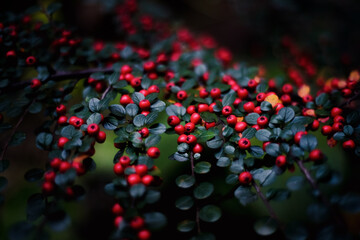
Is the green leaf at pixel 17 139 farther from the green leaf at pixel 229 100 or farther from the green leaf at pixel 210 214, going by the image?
the green leaf at pixel 229 100

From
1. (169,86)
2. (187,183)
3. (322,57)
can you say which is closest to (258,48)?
(322,57)

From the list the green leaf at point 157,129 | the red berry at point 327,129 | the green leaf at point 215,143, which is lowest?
the green leaf at point 157,129

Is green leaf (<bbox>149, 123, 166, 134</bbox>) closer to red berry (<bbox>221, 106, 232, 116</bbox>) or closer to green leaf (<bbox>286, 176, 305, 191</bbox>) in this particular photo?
red berry (<bbox>221, 106, 232, 116</bbox>)

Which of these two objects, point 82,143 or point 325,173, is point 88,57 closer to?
point 82,143

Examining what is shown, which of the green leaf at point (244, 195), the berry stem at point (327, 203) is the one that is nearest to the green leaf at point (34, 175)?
the green leaf at point (244, 195)

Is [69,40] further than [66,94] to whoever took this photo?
Yes

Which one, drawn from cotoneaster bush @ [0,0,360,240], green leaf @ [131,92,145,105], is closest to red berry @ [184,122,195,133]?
cotoneaster bush @ [0,0,360,240]

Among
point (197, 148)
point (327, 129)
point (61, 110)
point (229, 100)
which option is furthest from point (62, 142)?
point (327, 129)

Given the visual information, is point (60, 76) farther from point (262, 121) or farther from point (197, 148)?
point (262, 121)
